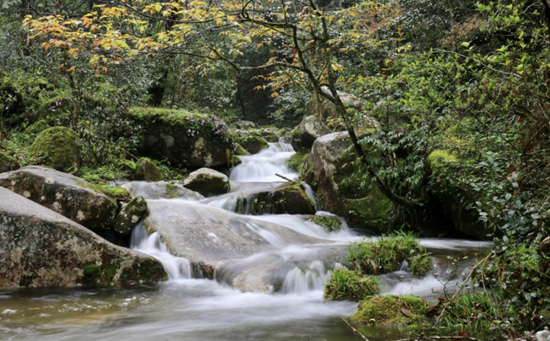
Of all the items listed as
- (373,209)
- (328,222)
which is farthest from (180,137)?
(373,209)

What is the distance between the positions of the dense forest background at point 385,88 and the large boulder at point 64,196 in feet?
5.44

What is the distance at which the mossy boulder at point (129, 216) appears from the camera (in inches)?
263

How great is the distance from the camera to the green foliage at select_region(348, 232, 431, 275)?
5.28 meters

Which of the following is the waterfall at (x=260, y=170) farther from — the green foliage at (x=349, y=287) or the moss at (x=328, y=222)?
the green foliage at (x=349, y=287)

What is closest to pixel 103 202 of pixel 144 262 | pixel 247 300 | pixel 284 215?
pixel 144 262

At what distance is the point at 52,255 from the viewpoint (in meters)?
5.13

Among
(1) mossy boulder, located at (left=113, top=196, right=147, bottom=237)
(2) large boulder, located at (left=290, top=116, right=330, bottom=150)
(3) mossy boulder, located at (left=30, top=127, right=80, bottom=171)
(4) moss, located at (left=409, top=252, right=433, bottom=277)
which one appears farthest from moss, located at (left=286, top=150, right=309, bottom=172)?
(4) moss, located at (left=409, top=252, right=433, bottom=277)

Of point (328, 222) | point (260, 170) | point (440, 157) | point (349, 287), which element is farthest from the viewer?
point (260, 170)

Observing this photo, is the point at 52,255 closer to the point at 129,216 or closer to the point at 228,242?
the point at 129,216

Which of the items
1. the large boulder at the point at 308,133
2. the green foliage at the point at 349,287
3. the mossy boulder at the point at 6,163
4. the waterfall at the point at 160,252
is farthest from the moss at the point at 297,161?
the green foliage at the point at 349,287

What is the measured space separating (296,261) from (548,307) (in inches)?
129

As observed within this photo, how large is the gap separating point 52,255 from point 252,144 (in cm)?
1183

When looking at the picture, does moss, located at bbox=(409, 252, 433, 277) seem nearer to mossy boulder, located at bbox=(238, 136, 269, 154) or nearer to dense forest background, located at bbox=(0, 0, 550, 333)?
dense forest background, located at bbox=(0, 0, 550, 333)

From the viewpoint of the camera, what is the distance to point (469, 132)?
16.6ft
